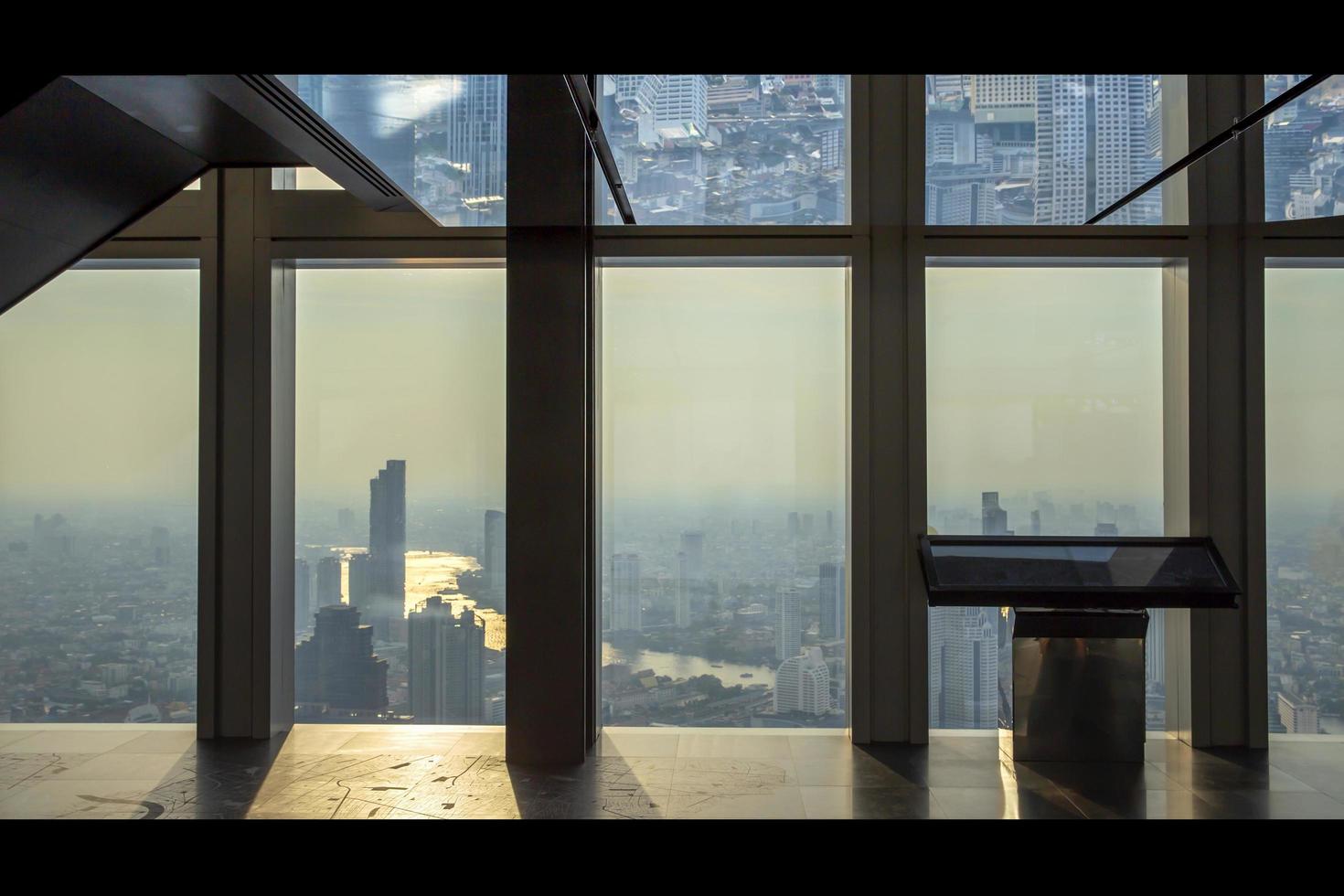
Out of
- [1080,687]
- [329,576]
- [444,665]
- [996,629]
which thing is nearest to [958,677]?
[996,629]

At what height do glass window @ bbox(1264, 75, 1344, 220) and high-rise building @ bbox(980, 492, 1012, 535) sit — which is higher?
glass window @ bbox(1264, 75, 1344, 220)

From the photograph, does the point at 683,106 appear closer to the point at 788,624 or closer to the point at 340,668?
the point at 788,624

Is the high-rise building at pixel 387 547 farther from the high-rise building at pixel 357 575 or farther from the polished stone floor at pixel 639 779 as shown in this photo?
the polished stone floor at pixel 639 779

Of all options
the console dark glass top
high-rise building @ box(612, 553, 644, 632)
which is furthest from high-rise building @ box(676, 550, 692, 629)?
the console dark glass top

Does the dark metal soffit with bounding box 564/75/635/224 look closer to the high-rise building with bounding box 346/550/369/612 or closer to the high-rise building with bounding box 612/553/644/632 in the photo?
the high-rise building with bounding box 612/553/644/632
